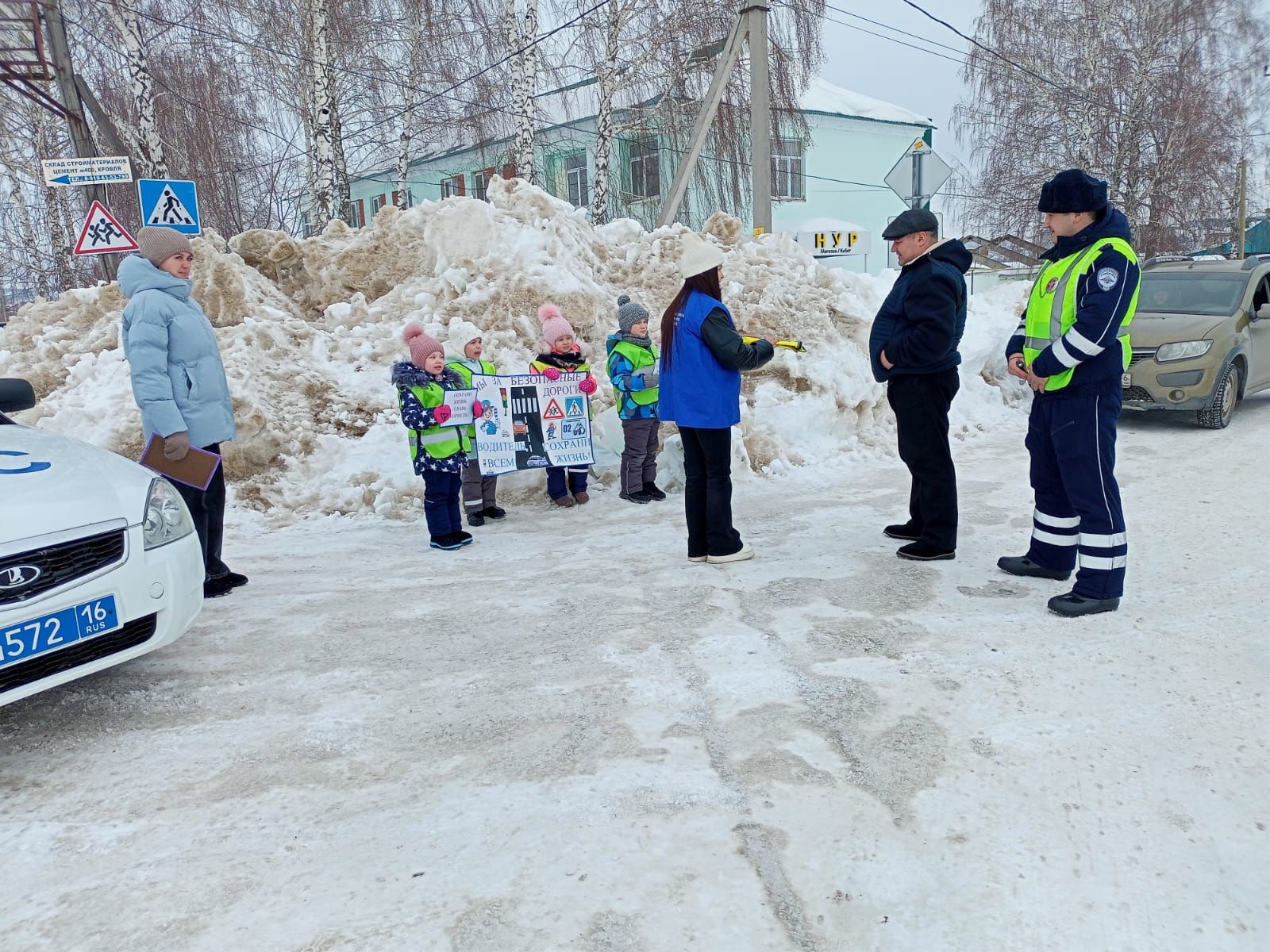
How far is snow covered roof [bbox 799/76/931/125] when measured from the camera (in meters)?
27.9

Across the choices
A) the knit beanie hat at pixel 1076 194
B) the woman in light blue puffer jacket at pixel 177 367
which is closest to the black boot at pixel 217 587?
the woman in light blue puffer jacket at pixel 177 367

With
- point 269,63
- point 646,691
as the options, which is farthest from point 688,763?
point 269,63

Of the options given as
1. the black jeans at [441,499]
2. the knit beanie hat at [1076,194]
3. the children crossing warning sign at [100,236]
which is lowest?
the black jeans at [441,499]

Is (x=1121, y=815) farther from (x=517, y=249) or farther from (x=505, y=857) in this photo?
(x=517, y=249)

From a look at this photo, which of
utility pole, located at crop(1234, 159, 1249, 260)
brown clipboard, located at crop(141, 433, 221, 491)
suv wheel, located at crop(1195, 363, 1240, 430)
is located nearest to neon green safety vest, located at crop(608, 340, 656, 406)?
brown clipboard, located at crop(141, 433, 221, 491)

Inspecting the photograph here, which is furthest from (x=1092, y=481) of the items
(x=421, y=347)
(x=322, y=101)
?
(x=322, y=101)

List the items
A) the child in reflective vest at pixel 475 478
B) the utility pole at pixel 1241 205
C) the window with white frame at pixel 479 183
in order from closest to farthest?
the child in reflective vest at pixel 475 478 < the window with white frame at pixel 479 183 < the utility pole at pixel 1241 205

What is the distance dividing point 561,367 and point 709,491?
2.35 meters

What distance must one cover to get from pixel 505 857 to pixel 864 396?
22.9 ft

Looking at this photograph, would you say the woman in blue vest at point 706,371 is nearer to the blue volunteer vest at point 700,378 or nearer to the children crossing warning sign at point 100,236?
the blue volunteer vest at point 700,378

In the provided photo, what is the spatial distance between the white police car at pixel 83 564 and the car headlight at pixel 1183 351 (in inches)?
342

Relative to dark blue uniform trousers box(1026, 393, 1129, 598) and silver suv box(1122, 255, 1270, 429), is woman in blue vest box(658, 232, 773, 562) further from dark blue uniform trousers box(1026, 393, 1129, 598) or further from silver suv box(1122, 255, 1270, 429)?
silver suv box(1122, 255, 1270, 429)

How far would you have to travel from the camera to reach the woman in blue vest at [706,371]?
4.80 metres

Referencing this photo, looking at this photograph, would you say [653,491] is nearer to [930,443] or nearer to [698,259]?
[698,259]
